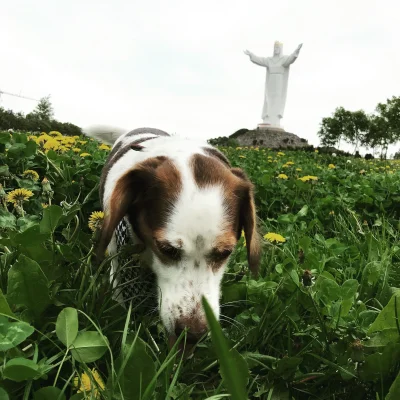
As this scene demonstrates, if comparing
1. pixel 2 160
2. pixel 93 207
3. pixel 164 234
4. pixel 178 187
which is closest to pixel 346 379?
pixel 164 234

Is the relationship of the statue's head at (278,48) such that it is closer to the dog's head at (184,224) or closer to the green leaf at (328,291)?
the dog's head at (184,224)

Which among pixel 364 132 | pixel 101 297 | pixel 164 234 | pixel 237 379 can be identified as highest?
pixel 364 132

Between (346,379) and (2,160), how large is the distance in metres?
3.19

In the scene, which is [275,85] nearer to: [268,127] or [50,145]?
[268,127]

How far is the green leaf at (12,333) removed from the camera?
4.33ft

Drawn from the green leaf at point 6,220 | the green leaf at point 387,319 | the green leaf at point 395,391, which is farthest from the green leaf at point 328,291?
the green leaf at point 6,220

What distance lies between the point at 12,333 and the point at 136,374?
38 cm

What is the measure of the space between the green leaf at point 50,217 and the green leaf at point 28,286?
1.21 feet

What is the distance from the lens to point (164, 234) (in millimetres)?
2123

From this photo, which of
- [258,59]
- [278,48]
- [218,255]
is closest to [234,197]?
[218,255]

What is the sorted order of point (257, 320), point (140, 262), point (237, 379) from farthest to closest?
point (140, 262) → point (257, 320) → point (237, 379)

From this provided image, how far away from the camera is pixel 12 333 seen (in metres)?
1.36

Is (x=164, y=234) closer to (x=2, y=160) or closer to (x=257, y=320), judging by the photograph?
(x=257, y=320)

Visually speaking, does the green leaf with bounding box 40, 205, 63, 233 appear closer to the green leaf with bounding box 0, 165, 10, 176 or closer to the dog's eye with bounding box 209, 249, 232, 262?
the dog's eye with bounding box 209, 249, 232, 262
